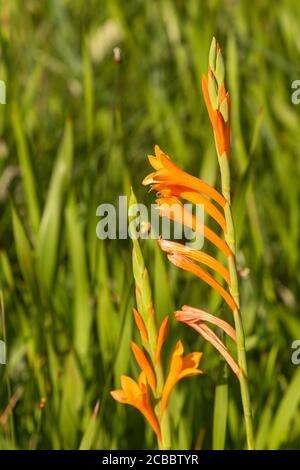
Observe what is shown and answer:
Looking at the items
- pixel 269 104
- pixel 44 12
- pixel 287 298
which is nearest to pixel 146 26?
pixel 44 12

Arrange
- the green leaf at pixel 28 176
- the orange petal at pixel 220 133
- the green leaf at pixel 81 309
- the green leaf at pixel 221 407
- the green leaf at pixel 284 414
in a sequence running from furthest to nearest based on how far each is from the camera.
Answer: the green leaf at pixel 28 176 < the green leaf at pixel 81 309 < the green leaf at pixel 284 414 < the green leaf at pixel 221 407 < the orange petal at pixel 220 133

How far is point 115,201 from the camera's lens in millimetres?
1405

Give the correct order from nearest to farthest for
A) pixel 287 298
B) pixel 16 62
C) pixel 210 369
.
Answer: pixel 210 369
pixel 287 298
pixel 16 62

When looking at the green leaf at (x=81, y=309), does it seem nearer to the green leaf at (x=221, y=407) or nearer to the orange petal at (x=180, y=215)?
the green leaf at (x=221, y=407)

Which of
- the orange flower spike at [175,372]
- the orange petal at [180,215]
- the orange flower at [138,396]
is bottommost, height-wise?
the orange flower at [138,396]

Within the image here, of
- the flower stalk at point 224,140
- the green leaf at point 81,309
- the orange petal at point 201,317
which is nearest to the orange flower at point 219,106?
the flower stalk at point 224,140

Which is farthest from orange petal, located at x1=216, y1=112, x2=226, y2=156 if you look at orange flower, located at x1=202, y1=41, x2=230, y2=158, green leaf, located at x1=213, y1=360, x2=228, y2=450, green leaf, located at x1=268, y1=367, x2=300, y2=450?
green leaf, located at x1=268, y1=367, x2=300, y2=450

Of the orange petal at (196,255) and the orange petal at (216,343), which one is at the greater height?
the orange petal at (196,255)

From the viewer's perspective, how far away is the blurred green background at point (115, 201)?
1.04 metres

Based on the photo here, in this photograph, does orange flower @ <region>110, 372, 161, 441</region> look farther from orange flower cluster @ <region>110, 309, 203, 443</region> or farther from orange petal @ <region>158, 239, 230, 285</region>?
orange petal @ <region>158, 239, 230, 285</region>

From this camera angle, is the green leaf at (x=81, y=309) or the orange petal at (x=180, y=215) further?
the green leaf at (x=81, y=309)
